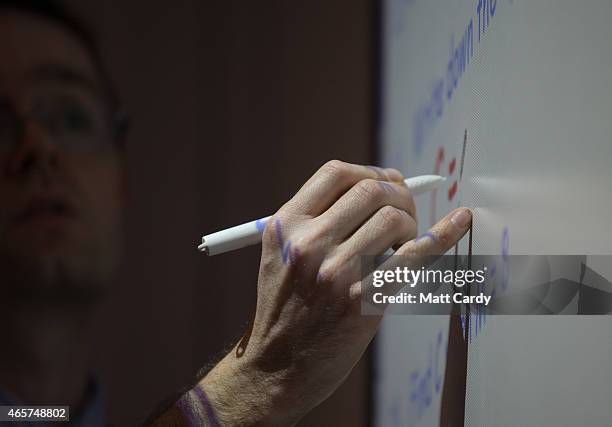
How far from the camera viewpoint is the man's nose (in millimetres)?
787

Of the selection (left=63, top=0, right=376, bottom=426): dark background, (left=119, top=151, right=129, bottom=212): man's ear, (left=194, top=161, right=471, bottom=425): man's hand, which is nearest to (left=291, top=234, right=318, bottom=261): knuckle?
(left=194, top=161, right=471, bottom=425): man's hand

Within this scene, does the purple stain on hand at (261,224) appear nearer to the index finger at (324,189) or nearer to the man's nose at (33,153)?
the index finger at (324,189)

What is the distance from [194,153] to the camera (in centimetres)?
83

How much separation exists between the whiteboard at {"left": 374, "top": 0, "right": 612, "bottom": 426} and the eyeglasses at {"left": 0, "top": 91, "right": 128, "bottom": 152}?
1.74 feet

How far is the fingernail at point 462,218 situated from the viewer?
1.07 feet

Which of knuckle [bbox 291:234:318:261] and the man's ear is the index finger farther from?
the man's ear

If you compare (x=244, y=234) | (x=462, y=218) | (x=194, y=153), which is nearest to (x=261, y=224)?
(x=244, y=234)

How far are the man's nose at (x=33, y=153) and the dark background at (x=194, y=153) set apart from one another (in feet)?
0.31

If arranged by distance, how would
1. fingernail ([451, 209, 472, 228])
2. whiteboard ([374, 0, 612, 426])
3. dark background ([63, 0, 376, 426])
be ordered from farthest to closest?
1. dark background ([63, 0, 376, 426])
2. fingernail ([451, 209, 472, 228])
3. whiteboard ([374, 0, 612, 426])

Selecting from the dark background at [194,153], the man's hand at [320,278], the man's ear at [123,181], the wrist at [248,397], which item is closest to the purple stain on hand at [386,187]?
the man's hand at [320,278]

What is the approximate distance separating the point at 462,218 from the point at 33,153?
0.63 metres

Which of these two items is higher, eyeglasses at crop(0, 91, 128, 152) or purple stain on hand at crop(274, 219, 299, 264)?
eyeglasses at crop(0, 91, 128, 152)

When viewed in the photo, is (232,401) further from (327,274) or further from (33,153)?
(33,153)

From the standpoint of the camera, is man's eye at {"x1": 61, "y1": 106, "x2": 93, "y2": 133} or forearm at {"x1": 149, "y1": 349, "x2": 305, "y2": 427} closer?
forearm at {"x1": 149, "y1": 349, "x2": 305, "y2": 427}
